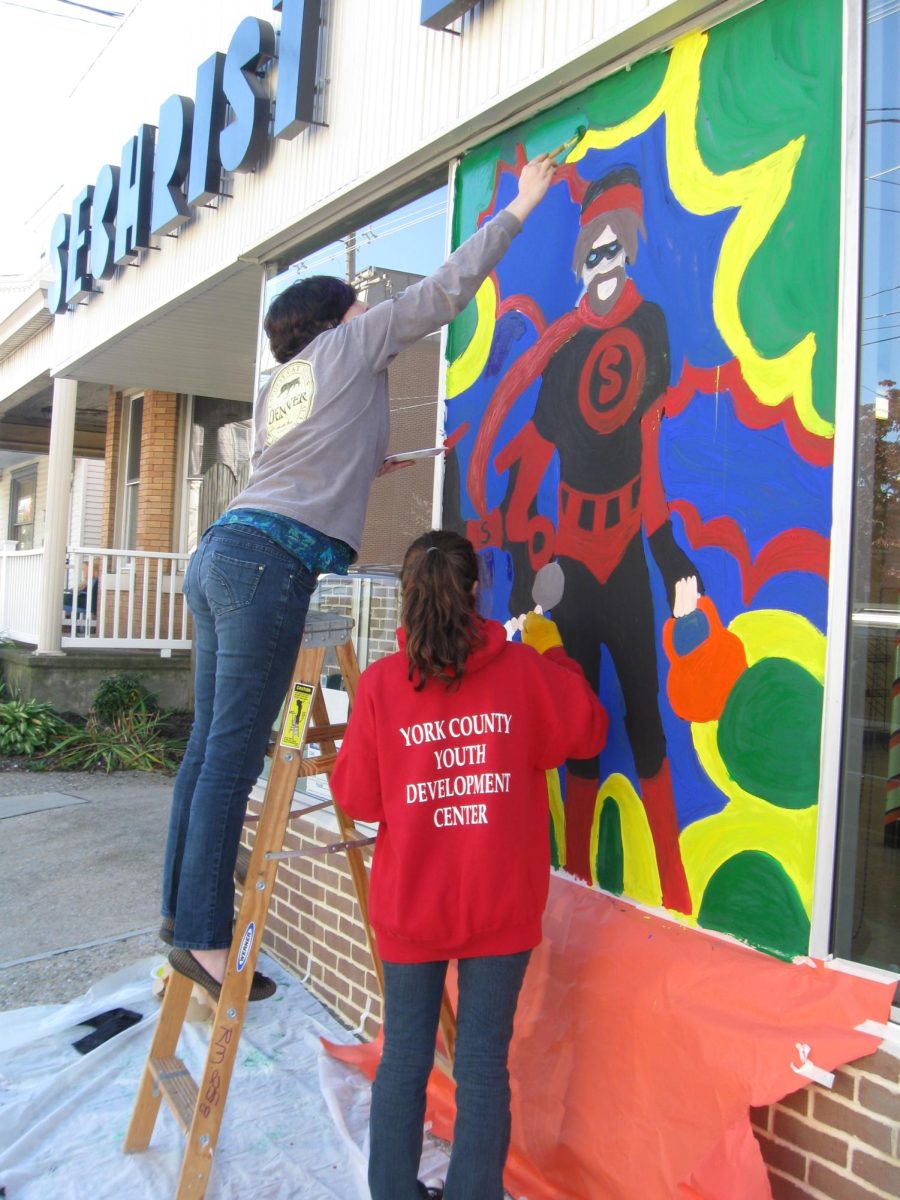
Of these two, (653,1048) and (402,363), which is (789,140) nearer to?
(402,363)

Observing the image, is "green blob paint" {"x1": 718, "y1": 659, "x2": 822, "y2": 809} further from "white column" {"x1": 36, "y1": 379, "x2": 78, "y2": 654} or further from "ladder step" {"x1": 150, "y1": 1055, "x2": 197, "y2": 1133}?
"white column" {"x1": 36, "y1": 379, "x2": 78, "y2": 654}

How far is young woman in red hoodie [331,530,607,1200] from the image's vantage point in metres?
2.17

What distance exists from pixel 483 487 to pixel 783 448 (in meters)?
1.14

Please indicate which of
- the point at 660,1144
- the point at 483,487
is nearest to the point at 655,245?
the point at 483,487

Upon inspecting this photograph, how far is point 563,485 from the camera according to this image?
2.82 meters

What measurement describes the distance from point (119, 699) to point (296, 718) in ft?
25.4

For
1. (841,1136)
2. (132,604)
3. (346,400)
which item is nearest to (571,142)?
(346,400)

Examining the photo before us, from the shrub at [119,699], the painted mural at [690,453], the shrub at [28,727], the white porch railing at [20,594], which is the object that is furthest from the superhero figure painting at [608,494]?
the white porch railing at [20,594]

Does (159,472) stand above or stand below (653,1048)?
above

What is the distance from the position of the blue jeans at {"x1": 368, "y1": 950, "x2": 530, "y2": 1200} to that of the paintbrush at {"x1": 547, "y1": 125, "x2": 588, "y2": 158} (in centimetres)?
225

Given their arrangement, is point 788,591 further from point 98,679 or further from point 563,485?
point 98,679

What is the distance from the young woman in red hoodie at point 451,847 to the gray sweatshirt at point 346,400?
1.40 ft

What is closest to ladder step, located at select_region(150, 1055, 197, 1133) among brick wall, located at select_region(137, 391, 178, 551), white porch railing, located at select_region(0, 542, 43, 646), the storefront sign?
the storefront sign

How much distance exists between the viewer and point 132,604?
10133mm
